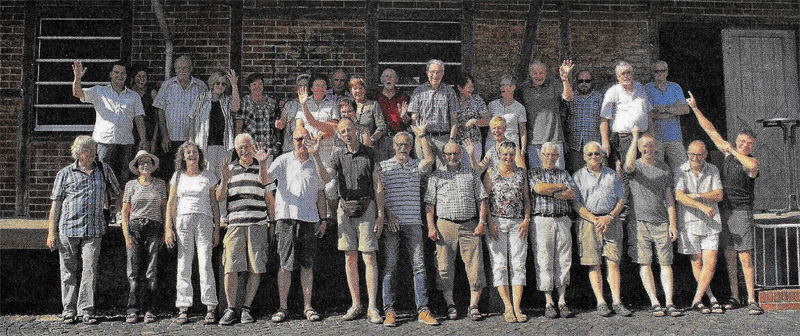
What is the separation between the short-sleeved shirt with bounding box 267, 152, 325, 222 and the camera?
646cm

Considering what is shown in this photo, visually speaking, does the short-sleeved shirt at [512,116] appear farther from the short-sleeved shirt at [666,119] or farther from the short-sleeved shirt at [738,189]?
the short-sleeved shirt at [738,189]

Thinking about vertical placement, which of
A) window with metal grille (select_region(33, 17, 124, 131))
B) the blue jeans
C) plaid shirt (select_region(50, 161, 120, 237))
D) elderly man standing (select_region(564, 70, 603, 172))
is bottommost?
the blue jeans

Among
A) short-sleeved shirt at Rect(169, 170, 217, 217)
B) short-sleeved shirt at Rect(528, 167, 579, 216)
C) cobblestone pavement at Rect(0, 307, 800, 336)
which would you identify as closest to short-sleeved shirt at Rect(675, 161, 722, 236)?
cobblestone pavement at Rect(0, 307, 800, 336)

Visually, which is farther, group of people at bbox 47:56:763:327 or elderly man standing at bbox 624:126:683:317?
elderly man standing at bbox 624:126:683:317

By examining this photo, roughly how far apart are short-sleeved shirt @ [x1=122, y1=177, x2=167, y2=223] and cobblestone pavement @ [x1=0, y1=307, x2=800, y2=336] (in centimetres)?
94

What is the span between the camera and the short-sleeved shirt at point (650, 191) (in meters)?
6.70

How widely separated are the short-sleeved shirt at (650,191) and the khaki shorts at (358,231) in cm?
239

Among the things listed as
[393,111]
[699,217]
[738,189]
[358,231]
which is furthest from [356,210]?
[738,189]

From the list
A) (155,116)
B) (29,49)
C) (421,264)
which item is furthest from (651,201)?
(29,49)

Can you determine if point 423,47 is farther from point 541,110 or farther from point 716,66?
point 716,66

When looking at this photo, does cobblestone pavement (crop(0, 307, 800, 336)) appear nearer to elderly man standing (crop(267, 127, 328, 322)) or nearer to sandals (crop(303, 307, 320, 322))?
sandals (crop(303, 307, 320, 322))

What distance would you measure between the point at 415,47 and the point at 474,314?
13.2ft

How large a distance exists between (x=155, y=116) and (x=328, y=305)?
269cm

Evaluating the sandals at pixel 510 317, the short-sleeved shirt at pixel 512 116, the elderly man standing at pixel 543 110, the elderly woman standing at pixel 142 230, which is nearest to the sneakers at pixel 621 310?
the sandals at pixel 510 317
